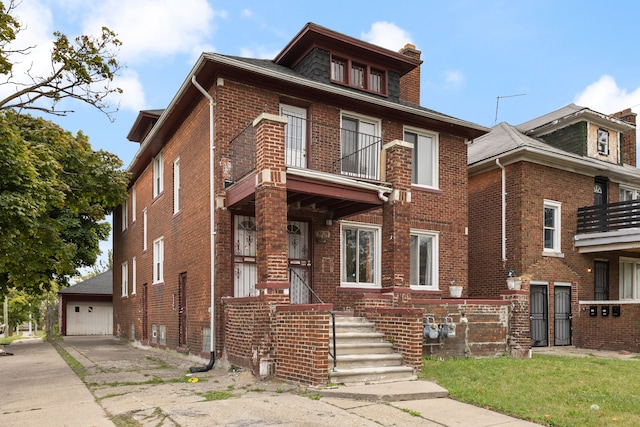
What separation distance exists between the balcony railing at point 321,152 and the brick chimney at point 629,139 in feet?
46.9

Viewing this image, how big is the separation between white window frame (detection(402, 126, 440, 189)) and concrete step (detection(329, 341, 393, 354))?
614 cm

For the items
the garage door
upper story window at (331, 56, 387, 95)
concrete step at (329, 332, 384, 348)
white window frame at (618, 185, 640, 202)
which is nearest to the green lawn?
concrete step at (329, 332, 384, 348)

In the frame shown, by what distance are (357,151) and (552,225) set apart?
27.4 ft

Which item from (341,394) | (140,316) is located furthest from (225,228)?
(140,316)

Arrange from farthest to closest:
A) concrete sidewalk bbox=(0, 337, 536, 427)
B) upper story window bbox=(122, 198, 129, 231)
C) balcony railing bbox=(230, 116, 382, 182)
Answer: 1. upper story window bbox=(122, 198, 129, 231)
2. balcony railing bbox=(230, 116, 382, 182)
3. concrete sidewalk bbox=(0, 337, 536, 427)

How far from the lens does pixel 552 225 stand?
58.6 feet

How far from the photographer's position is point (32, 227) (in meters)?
11.1

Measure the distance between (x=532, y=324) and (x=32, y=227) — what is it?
14102mm

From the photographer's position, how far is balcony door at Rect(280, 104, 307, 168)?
12.9 meters

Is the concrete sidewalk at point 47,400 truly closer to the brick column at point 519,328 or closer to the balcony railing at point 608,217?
the brick column at point 519,328

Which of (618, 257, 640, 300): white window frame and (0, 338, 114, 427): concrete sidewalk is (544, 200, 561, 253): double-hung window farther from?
(0, 338, 114, 427): concrete sidewalk

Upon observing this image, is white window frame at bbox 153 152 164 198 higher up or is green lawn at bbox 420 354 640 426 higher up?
white window frame at bbox 153 152 164 198

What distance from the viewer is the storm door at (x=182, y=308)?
14.4 metres

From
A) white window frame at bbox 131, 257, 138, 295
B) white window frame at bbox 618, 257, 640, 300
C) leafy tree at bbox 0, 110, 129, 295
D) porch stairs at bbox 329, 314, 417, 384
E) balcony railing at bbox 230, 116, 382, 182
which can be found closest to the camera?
porch stairs at bbox 329, 314, 417, 384
